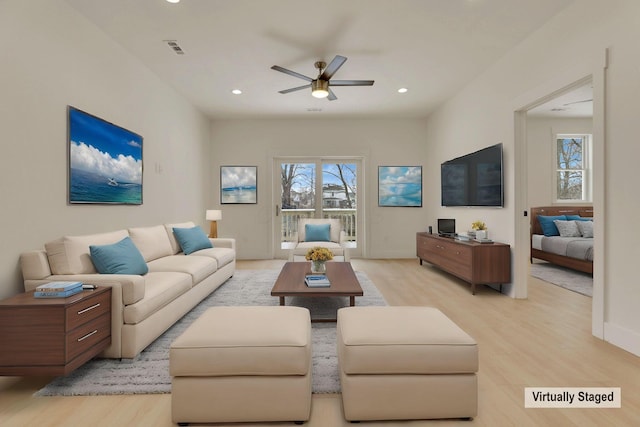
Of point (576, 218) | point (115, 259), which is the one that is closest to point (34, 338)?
point (115, 259)

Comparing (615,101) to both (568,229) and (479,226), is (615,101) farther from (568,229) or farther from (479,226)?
(568,229)

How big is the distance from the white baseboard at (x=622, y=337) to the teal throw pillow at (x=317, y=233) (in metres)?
3.72

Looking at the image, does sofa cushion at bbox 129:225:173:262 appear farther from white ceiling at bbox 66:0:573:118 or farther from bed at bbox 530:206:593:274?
bed at bbox 530:206:593:274

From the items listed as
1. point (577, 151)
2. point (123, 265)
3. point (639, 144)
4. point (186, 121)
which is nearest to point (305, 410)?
point (123, 265)

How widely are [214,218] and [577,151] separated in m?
7.25

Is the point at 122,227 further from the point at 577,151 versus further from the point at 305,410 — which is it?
the point at 577,151

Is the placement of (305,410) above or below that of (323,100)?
below

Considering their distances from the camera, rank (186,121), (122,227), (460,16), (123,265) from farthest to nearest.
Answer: (186,121) → (122,227) → (460,16) → (123,265)

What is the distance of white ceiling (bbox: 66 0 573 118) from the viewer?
286 centimetres

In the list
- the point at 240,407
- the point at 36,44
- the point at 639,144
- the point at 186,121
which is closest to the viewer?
the point at 240,407

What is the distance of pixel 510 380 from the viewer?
1.96 metres

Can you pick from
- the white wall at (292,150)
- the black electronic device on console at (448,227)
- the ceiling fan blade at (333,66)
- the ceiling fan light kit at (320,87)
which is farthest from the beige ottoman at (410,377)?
the white wall at (292,150)

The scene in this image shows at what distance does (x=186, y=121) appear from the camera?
5.27m

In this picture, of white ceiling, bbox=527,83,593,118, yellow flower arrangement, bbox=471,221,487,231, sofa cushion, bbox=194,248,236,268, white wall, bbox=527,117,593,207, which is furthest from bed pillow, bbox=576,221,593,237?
sofa cushion, bbox=194,248,236,268
